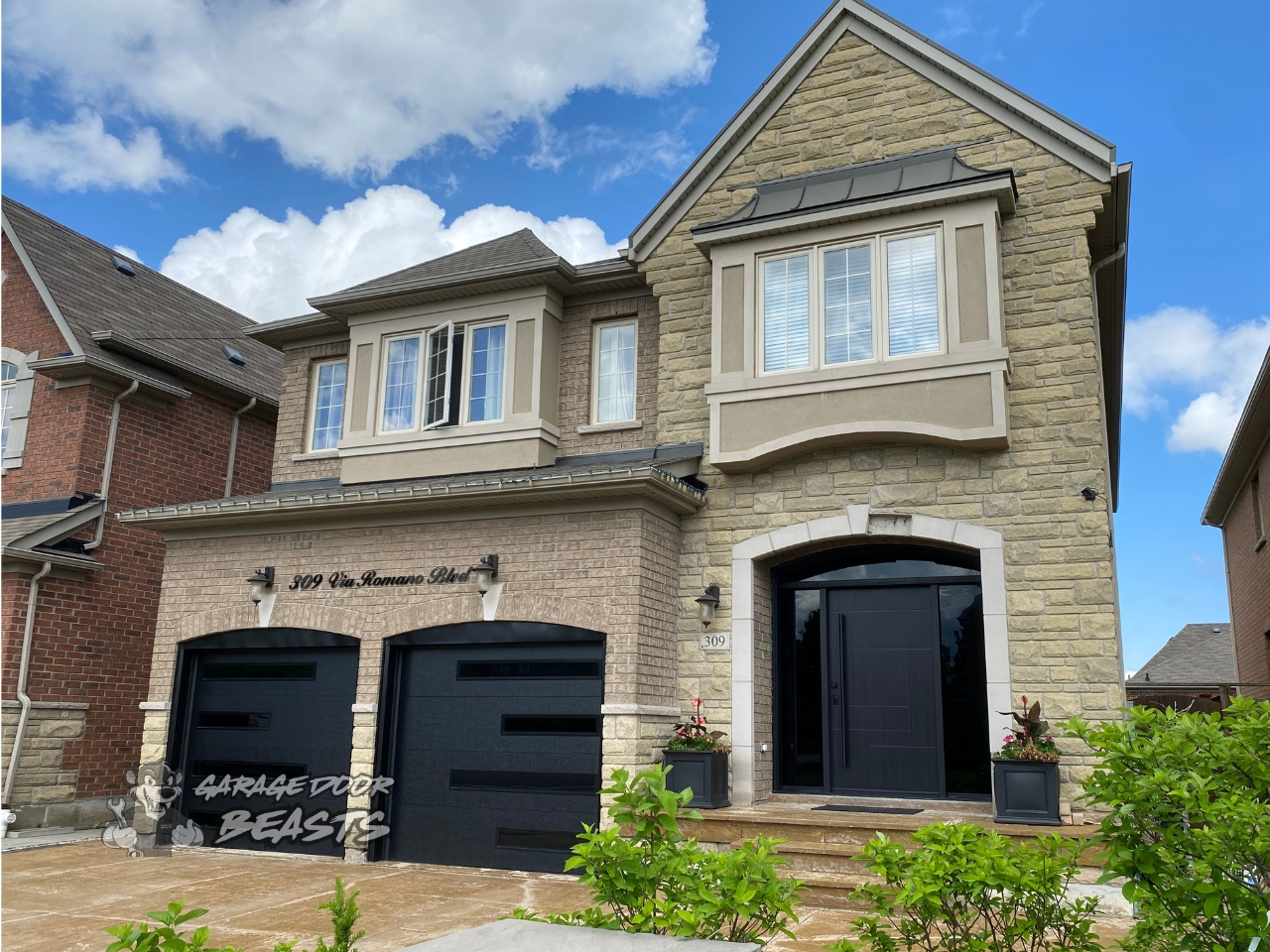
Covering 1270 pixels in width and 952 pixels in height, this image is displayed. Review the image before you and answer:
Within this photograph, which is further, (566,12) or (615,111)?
(615,111)

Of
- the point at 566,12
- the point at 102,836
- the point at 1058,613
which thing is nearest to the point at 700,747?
the point at 1058,613

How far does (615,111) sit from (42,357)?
1041 centimetres

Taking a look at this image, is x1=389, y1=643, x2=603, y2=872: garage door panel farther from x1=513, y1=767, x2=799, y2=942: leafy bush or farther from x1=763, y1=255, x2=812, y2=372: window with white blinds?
x1=513, y1=767, x2=799, y2=942: leafy bush

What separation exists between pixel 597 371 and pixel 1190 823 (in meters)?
9.31

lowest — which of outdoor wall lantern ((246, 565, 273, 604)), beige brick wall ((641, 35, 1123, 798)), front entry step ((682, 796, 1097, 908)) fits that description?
front entry step ((682, 796, 1097, 908))

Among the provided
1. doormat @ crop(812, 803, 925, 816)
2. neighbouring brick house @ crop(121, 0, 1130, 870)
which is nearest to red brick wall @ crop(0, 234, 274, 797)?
neighbouring brick house @ crop(121, 0, 1130, 870)

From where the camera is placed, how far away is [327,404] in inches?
550

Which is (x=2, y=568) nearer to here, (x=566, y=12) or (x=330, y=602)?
(x=330, y=602)

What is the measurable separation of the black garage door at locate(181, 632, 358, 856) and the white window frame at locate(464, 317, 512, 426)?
10.3ft

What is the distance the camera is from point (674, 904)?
12.7 ft

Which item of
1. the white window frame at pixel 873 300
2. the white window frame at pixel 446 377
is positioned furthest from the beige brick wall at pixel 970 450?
the white window frame at pixel 446 377

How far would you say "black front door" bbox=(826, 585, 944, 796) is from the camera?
1008 cm

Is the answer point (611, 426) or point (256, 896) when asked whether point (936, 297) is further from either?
point (256, 896)

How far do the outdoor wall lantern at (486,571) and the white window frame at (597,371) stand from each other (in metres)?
2.39
